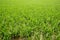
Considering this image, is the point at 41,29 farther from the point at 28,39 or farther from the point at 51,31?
the point at 28,39

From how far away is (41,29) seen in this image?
12.3 ft

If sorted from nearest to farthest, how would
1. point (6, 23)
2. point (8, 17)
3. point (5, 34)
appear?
point (5, 34), point (6, 23), point (8, 17)

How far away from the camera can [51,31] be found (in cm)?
365

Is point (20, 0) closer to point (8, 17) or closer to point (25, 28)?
point (8, 17)

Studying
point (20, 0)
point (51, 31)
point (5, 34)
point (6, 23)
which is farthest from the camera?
point (20, 0)

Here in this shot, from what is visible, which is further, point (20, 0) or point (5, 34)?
point (20, 0)

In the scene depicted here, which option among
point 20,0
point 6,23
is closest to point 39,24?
point 6,23

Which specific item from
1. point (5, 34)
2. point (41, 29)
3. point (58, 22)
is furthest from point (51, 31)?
point (5, 34)

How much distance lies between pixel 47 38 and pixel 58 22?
3.04 feet

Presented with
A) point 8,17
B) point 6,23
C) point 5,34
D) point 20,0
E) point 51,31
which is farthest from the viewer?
point 20,0

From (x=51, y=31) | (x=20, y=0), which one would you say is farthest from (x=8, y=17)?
(x=20, y=0)

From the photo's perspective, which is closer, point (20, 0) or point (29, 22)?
point (29, 22)

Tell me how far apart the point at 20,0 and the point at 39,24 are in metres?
3.26

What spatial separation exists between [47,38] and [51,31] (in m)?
0.31
